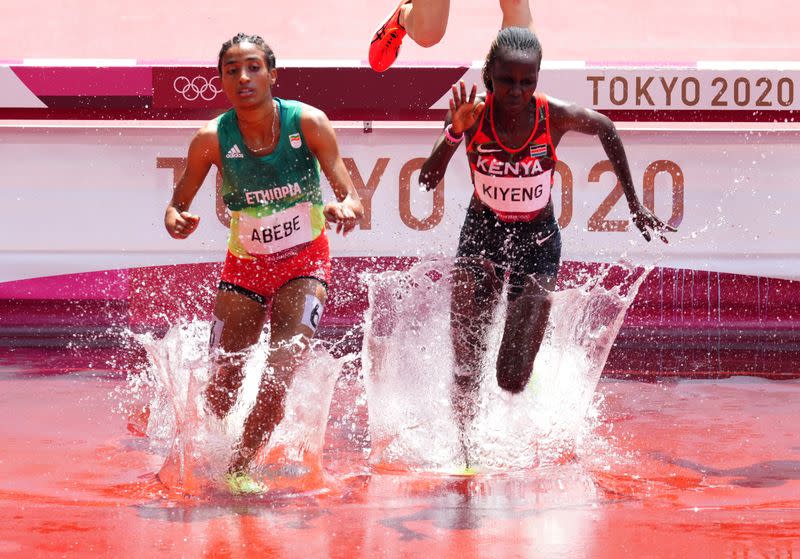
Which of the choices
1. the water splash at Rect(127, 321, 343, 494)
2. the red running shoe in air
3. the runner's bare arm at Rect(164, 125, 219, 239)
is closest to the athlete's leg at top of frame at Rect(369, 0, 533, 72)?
the red running shoe in air

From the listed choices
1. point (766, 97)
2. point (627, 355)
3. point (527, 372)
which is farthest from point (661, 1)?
point (527, 372)

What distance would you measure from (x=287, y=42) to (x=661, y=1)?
3.15m

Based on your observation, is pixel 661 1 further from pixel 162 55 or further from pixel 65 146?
pixel 65 146

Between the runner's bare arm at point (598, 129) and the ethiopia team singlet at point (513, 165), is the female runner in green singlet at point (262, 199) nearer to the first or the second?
the ethiopia team singlet at point (513, 165)

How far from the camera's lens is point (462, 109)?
4340 mm

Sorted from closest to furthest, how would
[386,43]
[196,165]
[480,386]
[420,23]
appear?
[196,165] < [480,386] < [420,23] < [386,43]

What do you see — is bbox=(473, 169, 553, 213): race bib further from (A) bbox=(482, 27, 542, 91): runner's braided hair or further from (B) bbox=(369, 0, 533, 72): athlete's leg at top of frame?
(B) bbox=(369, 0, 533, 72): athlete's leg at top of frame

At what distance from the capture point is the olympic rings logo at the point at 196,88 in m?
7.29

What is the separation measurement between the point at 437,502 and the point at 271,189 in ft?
4.39

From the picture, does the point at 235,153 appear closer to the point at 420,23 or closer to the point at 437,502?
the point at 420,23

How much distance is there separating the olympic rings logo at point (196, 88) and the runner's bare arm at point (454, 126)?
3046 millimetres

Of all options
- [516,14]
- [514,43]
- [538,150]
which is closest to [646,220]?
[538,150]

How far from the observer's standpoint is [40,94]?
725 centimetres

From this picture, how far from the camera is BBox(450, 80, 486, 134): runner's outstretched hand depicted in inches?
171
